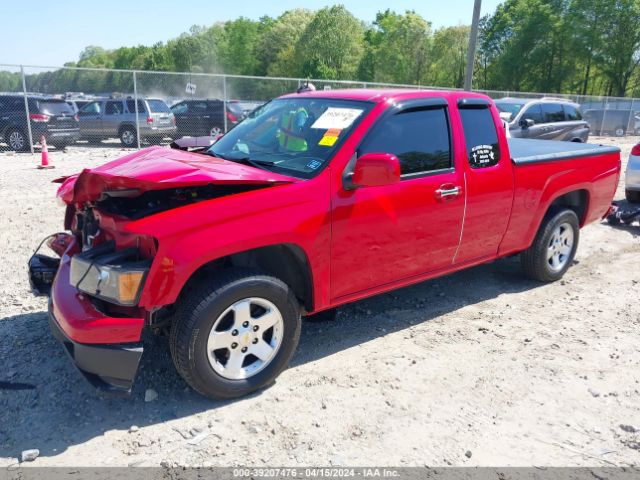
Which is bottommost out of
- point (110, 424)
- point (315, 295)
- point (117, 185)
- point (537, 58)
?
point (110, 424)

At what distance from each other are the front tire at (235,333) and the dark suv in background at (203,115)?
622 inches

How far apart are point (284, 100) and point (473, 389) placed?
107 inches

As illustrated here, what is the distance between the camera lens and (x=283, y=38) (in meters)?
82.4

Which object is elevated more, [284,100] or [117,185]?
[284,100]

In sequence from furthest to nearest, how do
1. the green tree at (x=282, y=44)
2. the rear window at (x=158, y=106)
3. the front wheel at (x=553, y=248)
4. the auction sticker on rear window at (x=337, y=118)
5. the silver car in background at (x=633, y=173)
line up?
the green tree at (x=282, y=44) → the rear window at (x=158, y=106) → the silver car in background at (x=633, y=173) → the front wheel at (x=553, y=248) → the auction sticker on rear window at (x=337, y=118)

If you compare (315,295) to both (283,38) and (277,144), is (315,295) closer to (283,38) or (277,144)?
(277,144)

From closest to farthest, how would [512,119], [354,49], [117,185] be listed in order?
1. [117,185]
2. [512,119]
3. [354,49]

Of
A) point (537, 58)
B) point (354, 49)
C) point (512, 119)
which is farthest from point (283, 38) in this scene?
point (512, 119)

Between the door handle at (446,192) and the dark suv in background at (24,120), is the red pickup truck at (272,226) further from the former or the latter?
the dark suv in background at (24,120)

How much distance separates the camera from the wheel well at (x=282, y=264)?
11.2ft

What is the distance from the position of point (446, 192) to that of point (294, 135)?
4.05 feet

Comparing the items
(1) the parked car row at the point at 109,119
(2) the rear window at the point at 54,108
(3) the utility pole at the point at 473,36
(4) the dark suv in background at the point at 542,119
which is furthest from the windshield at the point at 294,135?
(2) the rear window at the point at 54,108

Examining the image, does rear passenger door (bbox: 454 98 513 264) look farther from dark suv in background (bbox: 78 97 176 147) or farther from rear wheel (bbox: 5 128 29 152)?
rear wheel (bbox: 5 128 29 152)

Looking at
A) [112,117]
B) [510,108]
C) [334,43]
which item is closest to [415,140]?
[510,108]
